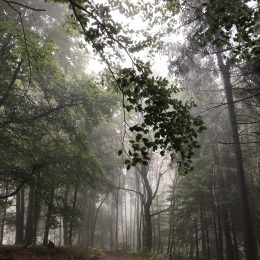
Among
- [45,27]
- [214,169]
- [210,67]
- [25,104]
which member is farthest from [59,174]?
[214,169]

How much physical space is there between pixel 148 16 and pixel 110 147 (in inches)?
772

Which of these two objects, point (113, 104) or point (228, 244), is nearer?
point (113, 104)

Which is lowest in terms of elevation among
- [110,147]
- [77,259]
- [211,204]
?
[77,259]

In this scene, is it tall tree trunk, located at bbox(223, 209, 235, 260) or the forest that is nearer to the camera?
the forest

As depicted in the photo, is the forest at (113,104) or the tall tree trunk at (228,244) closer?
the forest at (113,104)

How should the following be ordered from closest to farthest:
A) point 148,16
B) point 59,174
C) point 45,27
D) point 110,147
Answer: point 148,16, point 59,174, point 45,27, point 110,147

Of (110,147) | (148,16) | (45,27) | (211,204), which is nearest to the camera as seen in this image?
(148,16)

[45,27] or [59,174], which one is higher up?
[45,27]

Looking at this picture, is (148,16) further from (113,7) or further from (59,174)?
(59,174)

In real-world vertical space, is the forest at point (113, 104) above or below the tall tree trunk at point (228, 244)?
above

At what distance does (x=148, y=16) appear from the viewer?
6.86m

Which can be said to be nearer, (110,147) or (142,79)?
(142,79)

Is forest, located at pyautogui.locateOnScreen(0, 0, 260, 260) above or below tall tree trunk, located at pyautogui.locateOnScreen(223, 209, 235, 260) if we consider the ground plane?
above

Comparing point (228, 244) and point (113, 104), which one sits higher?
point (113, 104)
